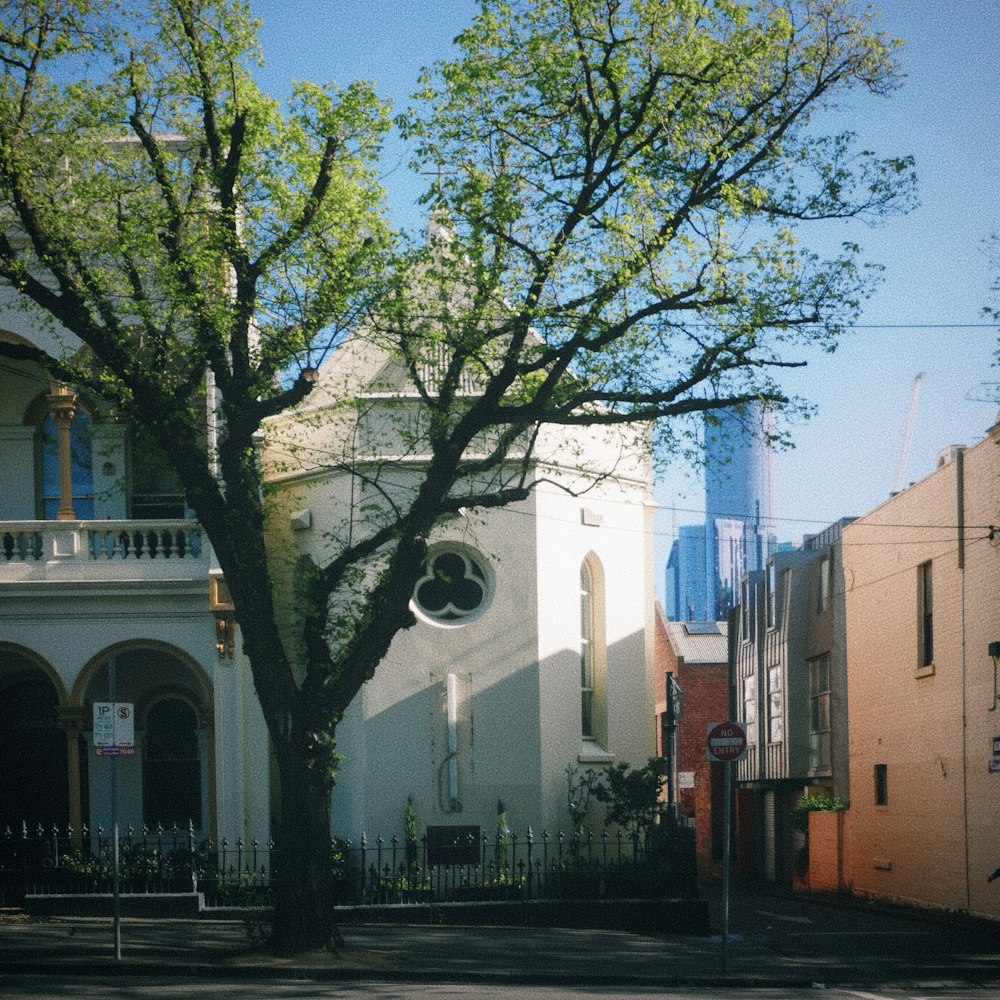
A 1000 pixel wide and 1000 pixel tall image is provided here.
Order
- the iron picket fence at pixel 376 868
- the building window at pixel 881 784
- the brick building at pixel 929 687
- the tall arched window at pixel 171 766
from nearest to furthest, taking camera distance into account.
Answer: the iron picket fence at pixel 376 868
the brick building at pixel 929 687
the tall arched window at pixel 171 766
the building window at pixel 881 784

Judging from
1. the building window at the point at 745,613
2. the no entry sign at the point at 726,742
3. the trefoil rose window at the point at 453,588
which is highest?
the trefoil rose window at the point at 453,588

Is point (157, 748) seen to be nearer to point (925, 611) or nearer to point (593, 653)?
point (593, 653)

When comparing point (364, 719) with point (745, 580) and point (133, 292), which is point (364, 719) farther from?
point (745, 580)

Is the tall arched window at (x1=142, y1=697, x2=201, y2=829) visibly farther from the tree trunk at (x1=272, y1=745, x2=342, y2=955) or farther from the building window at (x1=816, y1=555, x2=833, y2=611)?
the building window at (x1=816, y1=555, x2=833, y2=611)

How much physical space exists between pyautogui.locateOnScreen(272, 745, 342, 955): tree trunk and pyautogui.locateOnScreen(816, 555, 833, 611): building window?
22.2 meters

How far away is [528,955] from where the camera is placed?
59.2ft

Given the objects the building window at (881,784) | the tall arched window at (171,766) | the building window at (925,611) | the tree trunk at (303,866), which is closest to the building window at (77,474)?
the tall arched window at (171,766)

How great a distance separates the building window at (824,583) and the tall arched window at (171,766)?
662 inches

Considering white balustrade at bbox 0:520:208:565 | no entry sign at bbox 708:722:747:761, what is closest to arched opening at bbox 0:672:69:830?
white balustrade at bbox 0:520:208:565

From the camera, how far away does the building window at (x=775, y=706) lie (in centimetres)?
4142

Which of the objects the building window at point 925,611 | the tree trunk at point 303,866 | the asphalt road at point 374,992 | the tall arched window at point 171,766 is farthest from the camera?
the building window at point 925,611

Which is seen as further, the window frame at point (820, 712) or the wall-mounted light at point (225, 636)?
the window frame at point (820, 712)

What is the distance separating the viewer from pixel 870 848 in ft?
109

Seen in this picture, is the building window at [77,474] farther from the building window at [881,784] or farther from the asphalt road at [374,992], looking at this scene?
the building window at [881,784]
